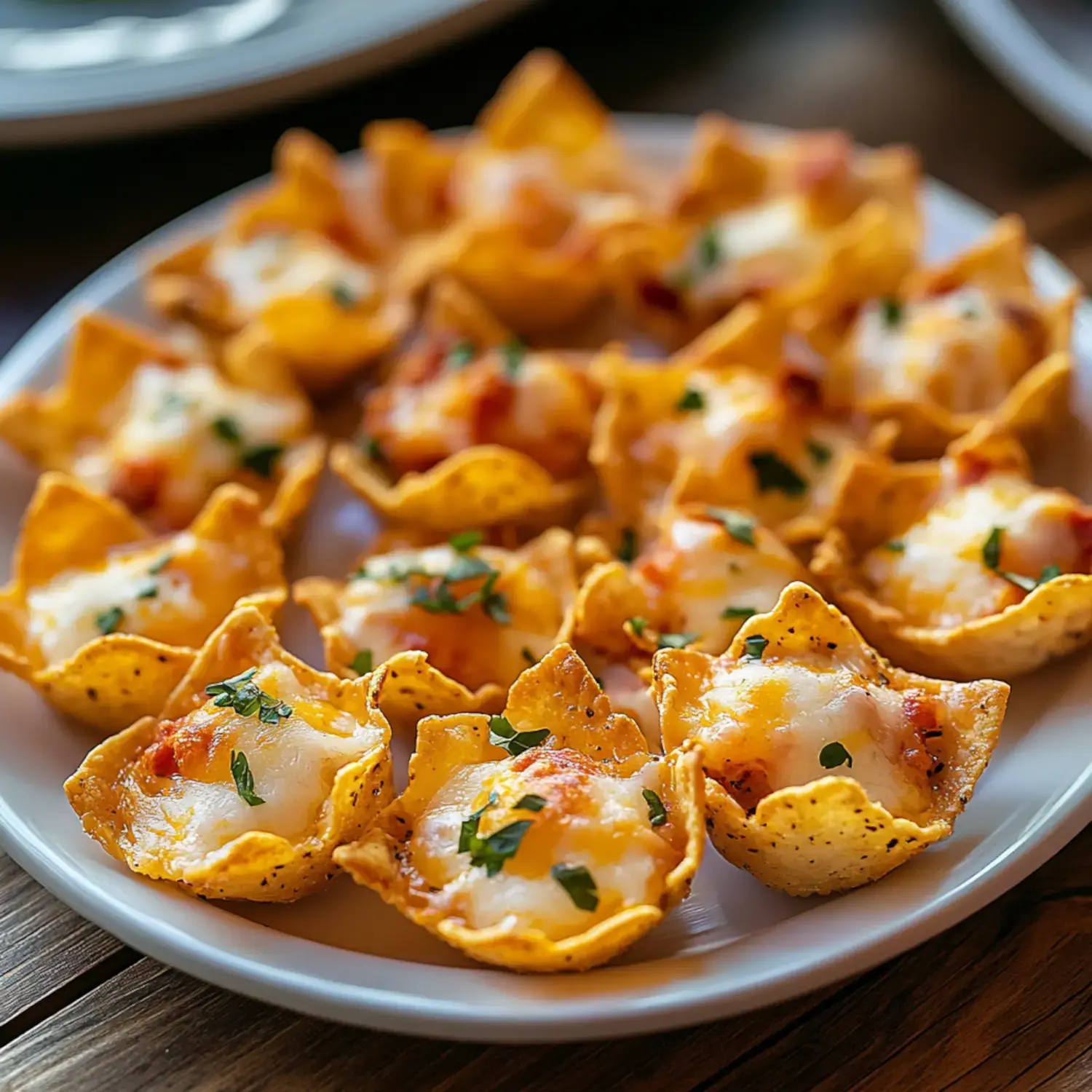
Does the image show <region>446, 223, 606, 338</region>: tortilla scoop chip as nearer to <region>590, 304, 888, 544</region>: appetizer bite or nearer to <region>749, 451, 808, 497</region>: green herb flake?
<region>590, 304, 888, 544</region>: appetizer bite

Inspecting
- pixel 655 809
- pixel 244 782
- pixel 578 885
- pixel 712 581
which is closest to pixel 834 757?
pixel 655 809

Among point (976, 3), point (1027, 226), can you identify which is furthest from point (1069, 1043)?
point (976, 3)

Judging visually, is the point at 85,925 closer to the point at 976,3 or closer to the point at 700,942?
the point at 700,942

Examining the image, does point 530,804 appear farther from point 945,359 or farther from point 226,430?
point 945,359

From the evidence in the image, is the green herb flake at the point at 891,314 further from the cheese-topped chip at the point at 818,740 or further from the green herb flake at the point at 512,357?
the cheese-topped chip at the point at 818,740

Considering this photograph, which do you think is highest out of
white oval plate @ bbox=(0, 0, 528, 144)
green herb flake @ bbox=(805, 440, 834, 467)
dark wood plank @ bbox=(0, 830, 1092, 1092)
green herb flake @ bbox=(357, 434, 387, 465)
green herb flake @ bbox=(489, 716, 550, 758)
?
white oval plate @ bbox=(0, 0, 528, 144)

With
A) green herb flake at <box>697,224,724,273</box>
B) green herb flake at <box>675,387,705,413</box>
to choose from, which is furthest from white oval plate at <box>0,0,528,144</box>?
green herb flake at <box>675,387,705,413</box>
